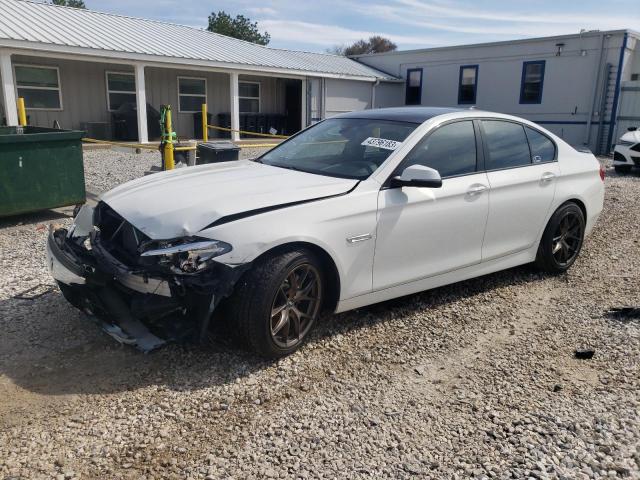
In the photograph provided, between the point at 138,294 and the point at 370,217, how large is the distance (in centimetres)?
161

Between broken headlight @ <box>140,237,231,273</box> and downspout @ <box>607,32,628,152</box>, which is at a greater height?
downspout @ <box>607,32,628,152</box>

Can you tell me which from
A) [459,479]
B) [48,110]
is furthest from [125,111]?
[459,479]

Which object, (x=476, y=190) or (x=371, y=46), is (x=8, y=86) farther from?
(x=371, y=46)

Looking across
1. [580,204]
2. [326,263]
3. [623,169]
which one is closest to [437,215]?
[326,263]

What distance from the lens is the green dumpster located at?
665 centimetres

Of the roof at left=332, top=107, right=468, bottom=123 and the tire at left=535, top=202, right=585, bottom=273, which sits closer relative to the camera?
the roof at left=332, top=107, right=468, bottom=123

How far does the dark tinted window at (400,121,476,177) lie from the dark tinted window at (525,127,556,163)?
874mm

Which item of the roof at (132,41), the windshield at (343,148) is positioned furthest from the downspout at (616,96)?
the windshield at (343,148)

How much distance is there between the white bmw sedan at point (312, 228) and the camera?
3.33 meters

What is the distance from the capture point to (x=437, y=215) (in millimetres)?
4246

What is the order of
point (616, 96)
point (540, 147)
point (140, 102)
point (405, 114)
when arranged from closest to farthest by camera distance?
point (405, 114) → point (540, 147) → point (140, 102) → point (616, 96)

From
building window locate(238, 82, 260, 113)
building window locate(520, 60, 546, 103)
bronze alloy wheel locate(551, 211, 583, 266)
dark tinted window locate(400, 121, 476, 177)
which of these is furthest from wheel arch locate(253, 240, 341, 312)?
building window locate(520, 60, 546, 103)

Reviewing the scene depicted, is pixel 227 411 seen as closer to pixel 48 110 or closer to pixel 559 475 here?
pixel 559 475

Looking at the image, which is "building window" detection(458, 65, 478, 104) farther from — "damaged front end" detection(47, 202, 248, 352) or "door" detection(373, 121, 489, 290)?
"damaged front end" detection(47, 202, 248, 352)
